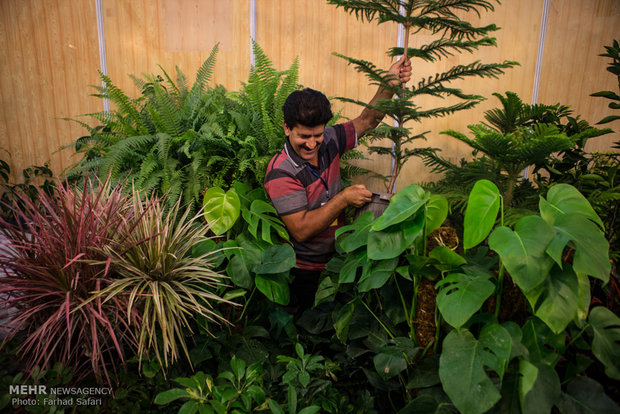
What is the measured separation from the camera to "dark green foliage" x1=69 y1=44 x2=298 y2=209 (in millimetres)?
1873

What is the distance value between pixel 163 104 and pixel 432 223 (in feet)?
5.48

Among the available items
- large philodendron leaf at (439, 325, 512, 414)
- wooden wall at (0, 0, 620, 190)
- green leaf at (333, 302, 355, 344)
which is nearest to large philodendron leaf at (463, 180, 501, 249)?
large philodendron leaf at (439, 325, 512, 414)

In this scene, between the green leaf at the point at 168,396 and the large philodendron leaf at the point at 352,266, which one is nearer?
the green leaf at the point at 168,396

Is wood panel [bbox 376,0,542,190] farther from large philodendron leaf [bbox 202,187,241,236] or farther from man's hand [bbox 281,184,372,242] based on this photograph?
large philodendron leaf [bbox 202,187,241,236]

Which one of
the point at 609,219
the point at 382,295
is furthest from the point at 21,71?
the point at 609,219

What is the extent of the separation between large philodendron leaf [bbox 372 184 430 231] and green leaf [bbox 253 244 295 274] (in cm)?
48

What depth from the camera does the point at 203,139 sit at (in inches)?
76.2

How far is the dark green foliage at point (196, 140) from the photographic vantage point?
6.15ft

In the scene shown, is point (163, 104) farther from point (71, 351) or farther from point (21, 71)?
point (21, 71)

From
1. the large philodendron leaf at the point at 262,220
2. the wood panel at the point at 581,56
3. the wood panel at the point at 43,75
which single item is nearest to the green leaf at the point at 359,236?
the large philodendron leaf at the point at 262,220

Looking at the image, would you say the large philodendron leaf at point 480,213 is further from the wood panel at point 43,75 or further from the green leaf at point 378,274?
the wood panel at point 43,75

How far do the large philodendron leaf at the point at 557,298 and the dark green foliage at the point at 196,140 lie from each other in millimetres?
1392

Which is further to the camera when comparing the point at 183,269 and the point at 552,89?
the point at 552,89
